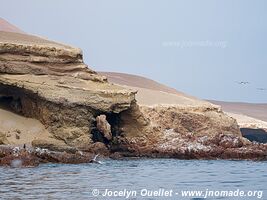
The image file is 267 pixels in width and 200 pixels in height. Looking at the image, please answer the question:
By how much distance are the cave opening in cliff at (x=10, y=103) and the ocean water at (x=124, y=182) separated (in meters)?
13.7

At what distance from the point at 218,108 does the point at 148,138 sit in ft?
48.3

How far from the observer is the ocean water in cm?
1862

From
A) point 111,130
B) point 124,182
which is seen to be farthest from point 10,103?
point 124,182

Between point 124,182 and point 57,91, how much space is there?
60.9 feet

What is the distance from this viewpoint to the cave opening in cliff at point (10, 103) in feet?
141

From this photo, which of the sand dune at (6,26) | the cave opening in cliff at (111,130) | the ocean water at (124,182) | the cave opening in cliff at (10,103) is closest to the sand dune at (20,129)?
the cave opening in cliff at (10,103)

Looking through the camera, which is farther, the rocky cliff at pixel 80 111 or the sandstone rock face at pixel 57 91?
the sandstone rock face at pixel 57 91

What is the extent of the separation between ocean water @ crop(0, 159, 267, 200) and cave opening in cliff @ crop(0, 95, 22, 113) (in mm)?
13748

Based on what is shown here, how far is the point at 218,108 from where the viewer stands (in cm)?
5656

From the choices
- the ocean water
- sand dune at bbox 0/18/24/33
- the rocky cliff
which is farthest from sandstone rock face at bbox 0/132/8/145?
sand dune at bbox 0/18/24/33

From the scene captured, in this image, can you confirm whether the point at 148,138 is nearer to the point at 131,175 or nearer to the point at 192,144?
the point at 192,144

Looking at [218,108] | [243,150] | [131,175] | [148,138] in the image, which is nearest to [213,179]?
[131,175]

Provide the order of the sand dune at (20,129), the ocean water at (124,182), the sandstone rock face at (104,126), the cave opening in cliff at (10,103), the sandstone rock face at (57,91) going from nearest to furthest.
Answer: the ocean water at (124,182) → the sand dune at (20,129) → the sandstone rock face at (57,91) → the cave opening in cliff at (10,103) → the sandstone rock face at (104,126)
